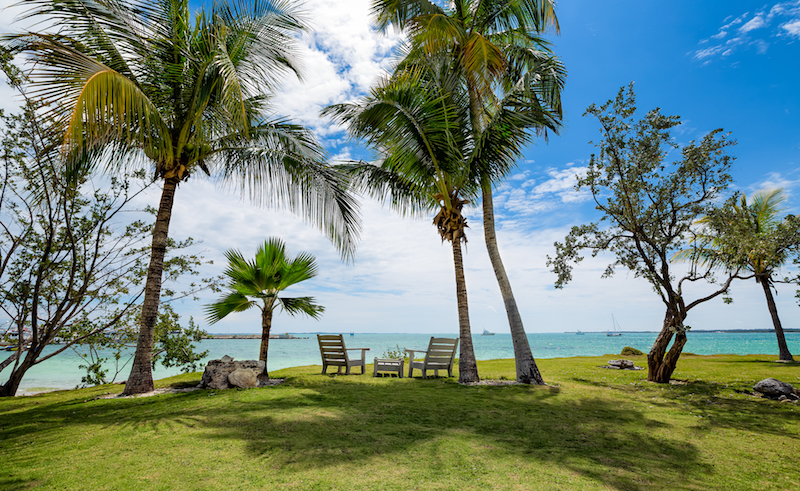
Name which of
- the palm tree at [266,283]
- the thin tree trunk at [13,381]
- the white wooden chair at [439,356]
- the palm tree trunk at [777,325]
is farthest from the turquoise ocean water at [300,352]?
the palm tree trunk at [777,325]

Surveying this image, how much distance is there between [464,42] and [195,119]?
6.01 m

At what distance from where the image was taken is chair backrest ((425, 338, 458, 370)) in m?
9.17

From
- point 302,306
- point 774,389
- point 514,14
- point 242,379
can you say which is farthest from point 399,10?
point 774,389

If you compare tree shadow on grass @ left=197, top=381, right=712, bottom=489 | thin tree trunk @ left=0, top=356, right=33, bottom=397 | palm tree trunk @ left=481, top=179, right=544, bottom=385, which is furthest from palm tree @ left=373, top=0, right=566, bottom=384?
thin tree trunk @ left=0, top=356, right=33, bottom=397

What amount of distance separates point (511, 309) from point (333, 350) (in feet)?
14.4

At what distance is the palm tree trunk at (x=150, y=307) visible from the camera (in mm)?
6684

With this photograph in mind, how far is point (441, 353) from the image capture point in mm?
9266

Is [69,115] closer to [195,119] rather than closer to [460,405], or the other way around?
[195,119]

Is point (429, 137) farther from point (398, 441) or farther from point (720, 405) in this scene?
point (720, 405)

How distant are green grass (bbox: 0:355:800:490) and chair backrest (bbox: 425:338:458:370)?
7.77 ft

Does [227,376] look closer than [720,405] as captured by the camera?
No

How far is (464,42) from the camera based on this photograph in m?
8.77

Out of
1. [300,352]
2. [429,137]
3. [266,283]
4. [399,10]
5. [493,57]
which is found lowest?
[300,352]

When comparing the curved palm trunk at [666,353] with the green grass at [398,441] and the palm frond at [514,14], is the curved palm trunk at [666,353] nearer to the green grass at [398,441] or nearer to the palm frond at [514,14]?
the green grass at [398,441]
